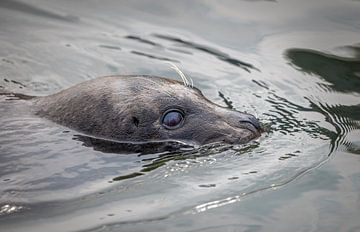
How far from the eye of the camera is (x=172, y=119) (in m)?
5.58

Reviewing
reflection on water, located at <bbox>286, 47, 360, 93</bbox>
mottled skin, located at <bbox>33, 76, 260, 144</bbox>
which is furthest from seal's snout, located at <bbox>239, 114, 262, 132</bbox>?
reflection on water, located at <bbox>286, 47, 360, 93</bbox>

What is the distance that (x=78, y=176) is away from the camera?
508 cm

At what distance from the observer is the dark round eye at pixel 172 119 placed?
18.3ft

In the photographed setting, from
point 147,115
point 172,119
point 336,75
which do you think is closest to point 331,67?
point 336,75

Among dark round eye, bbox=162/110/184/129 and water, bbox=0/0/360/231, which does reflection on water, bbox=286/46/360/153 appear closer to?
water, bbox=0/0/360/231

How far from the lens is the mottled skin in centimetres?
555

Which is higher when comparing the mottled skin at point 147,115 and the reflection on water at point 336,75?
the reflection on water at point 336,75

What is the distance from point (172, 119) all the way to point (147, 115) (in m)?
0.19

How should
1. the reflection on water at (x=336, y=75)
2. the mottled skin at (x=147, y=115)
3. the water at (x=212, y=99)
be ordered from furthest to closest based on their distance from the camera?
the reflection on water at (x=336, y=75) < the mottled skin at (x=147, y=115) < the water at (x=212, y=99)

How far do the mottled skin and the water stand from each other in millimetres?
131

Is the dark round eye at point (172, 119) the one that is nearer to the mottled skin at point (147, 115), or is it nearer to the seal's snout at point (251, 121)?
the mottled skin at point (147, 115)

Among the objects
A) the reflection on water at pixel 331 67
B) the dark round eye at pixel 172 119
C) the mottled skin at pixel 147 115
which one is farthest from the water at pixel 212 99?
the dark round eye at pixel 172 119

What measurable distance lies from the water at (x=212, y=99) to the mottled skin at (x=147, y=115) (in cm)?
13

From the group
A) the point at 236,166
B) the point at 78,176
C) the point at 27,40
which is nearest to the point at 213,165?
the point at 236,166
